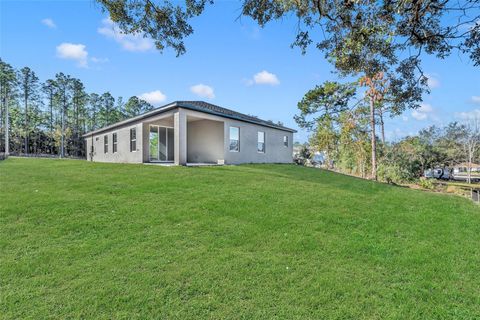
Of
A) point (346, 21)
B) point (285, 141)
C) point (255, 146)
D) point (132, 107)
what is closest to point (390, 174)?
point (285, 141)

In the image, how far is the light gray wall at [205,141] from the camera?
1482 cm

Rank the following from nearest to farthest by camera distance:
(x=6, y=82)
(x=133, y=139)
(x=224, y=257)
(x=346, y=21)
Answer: (x=224, y=257) < (x=346, y=21) < (x=133, y=139) < (x=6, y=82)

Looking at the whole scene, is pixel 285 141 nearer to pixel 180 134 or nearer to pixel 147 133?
pixel 180 134

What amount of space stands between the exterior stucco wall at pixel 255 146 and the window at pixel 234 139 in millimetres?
220

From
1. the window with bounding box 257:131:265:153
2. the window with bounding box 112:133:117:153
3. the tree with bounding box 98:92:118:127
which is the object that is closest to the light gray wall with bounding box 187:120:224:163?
the window with bounding box 257:131:265:153

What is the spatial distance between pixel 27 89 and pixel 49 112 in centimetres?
465

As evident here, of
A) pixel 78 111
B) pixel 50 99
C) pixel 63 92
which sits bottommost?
pixel 78 111

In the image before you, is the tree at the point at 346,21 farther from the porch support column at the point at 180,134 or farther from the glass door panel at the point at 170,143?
the glass door panel at the point at 170,143

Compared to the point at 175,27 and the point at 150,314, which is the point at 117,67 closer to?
the point at 175,27

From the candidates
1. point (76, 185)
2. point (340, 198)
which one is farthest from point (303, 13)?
point (76, 185)

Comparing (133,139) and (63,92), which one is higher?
(63,92)

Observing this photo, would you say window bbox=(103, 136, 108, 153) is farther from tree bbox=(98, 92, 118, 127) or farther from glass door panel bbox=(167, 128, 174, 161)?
tree bbox=(98, 92, 118, 127)

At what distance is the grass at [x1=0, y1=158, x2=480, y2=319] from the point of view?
9.64 feet

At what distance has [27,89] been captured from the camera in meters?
40.1
